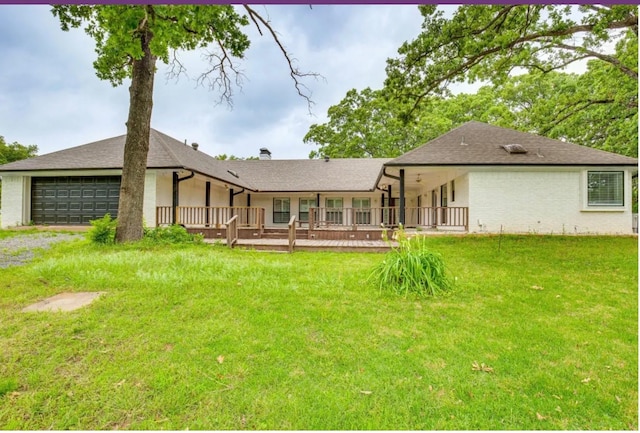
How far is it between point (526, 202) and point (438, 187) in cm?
488

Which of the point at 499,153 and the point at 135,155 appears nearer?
the point at 135,155

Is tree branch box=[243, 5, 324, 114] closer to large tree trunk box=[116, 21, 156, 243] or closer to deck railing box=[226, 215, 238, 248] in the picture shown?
large tree trunk box=[116, 21, 156, 243]

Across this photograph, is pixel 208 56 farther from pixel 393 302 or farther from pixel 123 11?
pixel 393 302

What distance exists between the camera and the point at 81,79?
1323cm

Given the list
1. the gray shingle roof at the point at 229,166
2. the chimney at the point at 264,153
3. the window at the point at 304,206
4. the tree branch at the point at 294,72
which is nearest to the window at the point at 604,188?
the gray shingle roof at the point at 229,166

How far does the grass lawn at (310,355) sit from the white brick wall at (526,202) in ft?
20.9

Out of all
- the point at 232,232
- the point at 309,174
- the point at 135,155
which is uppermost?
the point at 309,174

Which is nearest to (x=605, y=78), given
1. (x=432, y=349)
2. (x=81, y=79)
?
(x=432, y=349)

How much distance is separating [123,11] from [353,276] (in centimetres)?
562

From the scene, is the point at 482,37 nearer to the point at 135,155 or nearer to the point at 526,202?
the point at 526,202

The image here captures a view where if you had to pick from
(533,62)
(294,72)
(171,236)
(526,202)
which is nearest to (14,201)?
(171,236)

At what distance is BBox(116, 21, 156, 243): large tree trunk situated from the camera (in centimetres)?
912

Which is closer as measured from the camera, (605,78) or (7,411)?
(7,411)

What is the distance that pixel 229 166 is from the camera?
866 inches
